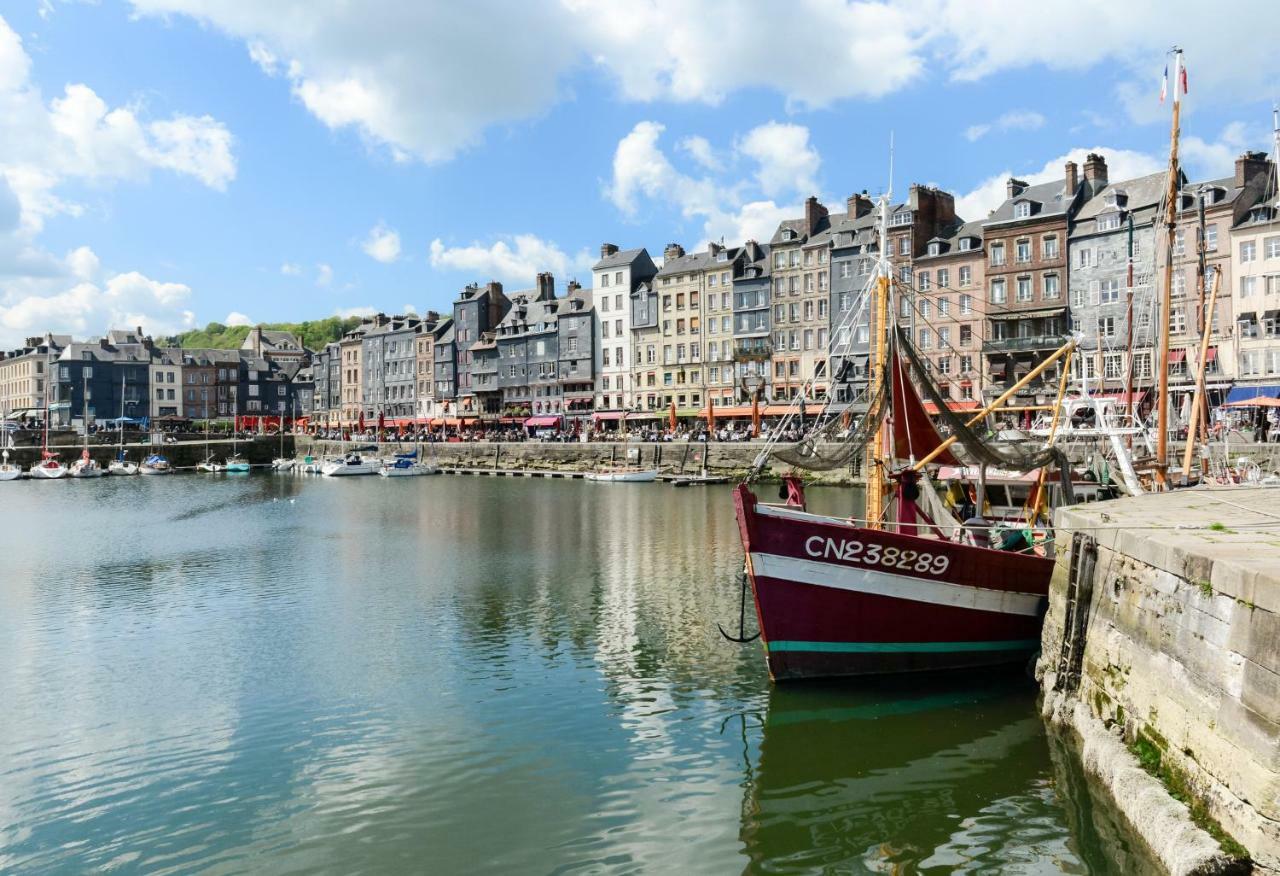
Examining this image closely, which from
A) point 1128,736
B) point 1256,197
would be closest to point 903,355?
point 1128,736

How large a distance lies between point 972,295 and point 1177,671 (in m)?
62.7

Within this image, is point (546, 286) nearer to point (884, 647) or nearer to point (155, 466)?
point (155, 466)

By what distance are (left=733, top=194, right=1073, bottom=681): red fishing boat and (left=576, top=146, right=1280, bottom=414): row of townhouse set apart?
20314 mm

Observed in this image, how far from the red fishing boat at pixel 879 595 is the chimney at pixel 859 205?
64178 millimetres

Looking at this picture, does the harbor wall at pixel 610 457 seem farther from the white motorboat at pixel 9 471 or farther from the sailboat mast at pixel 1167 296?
the sailboat mast at pixel 1167 296

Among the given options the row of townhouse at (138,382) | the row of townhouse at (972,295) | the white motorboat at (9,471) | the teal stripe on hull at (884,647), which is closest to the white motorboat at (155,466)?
the white motorboat at (9,471)

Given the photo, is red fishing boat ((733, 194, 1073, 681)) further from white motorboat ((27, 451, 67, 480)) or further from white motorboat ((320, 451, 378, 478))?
white motorboat ((27, 451, 67, 480))

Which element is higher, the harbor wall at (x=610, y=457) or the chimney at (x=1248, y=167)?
the chimney at (x=1248, y=167)

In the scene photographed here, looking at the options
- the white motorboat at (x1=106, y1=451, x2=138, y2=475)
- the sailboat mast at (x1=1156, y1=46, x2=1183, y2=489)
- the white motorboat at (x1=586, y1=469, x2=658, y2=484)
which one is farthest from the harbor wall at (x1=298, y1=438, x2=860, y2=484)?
the sailboat mast at (x1=1156, y1=46, x2=1183, y2=489)

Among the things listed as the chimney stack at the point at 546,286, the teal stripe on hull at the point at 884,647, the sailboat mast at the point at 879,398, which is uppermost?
the chimney stack at the point at 546,286

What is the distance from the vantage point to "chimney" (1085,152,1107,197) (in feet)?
213

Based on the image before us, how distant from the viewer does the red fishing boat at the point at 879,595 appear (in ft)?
49.4

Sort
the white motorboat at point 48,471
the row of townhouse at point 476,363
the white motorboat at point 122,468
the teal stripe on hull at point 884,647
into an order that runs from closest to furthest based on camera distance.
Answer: the teal stripe on hull at point 884,647, the white motorboat at point 48,471, the white motorboat at point 122,468, the row of townhouse at point 476,363

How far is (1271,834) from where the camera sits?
7.52m
